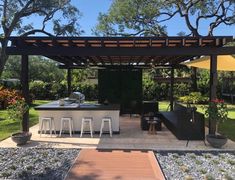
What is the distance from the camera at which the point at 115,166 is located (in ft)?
19.7

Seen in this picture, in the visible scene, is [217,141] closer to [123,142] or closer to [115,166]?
[123,142]

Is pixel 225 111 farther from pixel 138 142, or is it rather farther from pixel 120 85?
pixel 120 85

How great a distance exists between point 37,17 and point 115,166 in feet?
63.9

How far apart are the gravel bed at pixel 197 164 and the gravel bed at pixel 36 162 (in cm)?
187

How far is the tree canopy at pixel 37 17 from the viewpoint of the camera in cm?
2144

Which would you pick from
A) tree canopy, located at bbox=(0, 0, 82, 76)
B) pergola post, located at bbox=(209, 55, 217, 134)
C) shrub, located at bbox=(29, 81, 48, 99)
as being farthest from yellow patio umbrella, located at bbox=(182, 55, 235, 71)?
shrub, located at bbox=(29, 81, 48, 99)

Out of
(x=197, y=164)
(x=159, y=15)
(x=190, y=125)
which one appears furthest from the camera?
(x=159, y=15)

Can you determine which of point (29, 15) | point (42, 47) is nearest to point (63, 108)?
point (42, 47)

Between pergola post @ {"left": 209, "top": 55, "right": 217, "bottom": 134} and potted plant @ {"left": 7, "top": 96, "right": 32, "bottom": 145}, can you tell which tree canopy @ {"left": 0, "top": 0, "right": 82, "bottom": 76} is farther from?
pergola post @ {"left": 209, "top": 55, "right": 217, "bottom": 134}

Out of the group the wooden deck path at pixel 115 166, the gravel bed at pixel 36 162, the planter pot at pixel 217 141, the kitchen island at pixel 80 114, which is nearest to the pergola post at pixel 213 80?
the planter pot at pixel 217 141

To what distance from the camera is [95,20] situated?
24.6m

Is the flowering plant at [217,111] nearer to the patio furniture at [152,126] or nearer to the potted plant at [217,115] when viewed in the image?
the potted plant at [217,115]

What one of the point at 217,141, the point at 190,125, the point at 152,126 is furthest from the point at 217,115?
the point at 152,126

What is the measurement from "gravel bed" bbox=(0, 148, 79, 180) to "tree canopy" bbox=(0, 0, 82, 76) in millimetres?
15450
